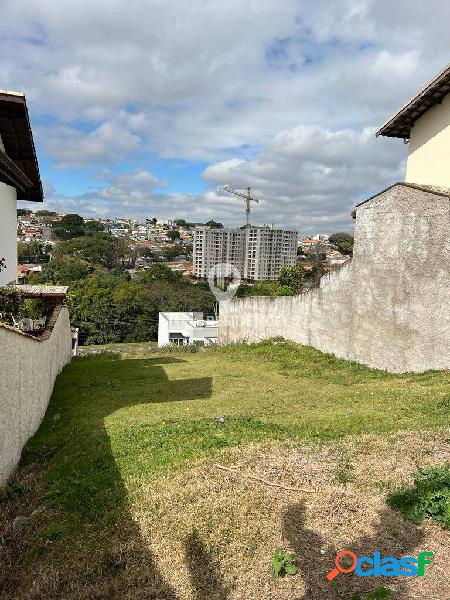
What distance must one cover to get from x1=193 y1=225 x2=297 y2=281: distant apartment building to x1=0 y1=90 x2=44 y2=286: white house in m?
41.9

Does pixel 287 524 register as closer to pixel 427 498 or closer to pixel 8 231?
pixel 427 498

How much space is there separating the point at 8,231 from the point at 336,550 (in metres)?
10.2

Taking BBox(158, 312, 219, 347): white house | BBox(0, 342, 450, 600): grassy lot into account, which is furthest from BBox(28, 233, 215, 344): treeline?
BBox(0, 342, 450, 600): grassy lot

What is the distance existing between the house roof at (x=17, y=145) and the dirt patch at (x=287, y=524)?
547cm

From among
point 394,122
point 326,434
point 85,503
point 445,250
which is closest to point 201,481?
point 85,503

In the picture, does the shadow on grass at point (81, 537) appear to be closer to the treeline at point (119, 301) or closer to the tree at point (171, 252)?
the treeline at point (119, 301)

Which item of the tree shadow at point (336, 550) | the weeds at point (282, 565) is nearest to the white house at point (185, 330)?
the tree shadow at point (336, 550)

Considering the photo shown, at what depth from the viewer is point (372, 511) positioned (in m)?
3.86

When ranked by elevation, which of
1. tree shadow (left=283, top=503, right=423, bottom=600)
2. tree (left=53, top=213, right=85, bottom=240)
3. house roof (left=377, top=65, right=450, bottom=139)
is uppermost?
tree (left=53, top=213, right=85, bottom=240)

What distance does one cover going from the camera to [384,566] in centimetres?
318

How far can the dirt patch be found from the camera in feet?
10.0

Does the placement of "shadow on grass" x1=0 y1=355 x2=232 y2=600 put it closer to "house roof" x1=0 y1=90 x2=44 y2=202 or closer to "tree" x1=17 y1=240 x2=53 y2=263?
"house roof" x1=0 y1=90 x2=44 y2=202

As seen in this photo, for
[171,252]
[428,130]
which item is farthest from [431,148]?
[171,252]

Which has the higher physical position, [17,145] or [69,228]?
[69,228]
